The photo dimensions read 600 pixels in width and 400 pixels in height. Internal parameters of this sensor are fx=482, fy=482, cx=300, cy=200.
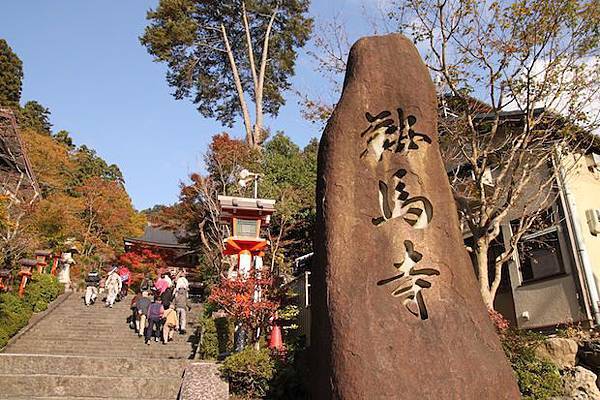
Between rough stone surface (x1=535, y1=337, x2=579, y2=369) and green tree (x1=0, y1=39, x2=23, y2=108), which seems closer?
rough stone surface (x1=535, y1=337, x2=579, y2=369)

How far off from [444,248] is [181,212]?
20799 mm

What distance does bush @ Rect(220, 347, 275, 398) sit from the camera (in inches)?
304

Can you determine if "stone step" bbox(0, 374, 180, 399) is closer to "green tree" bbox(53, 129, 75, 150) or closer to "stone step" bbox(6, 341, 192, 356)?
"stone step" bbox(6, 341, 192, 356)

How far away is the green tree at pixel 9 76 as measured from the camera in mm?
33531

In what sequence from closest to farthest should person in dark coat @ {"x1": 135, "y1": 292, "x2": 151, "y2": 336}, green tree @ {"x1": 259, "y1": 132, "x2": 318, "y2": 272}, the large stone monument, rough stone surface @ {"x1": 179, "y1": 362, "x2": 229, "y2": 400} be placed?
the large stone monument → rough stone surface @ {"x1": 179, "y1": 362, "x2": 229, "y2": 400} → person in dark coat @ {"x1": 135, "y1": 292, "x2": 151, "y2": 336} → green tree @ {"x1": 259, "y1": 132, "x2": 318, "y2": 272}

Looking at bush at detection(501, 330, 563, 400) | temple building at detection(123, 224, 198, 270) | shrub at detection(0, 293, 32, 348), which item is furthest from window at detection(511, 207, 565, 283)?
temple building at detection(123, 224, 198, 270)

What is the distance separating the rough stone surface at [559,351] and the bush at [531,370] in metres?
0.22

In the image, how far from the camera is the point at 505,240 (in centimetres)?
1433

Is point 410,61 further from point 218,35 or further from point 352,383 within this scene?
point 218,35

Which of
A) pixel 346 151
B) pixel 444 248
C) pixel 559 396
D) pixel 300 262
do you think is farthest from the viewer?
pixel 300 262

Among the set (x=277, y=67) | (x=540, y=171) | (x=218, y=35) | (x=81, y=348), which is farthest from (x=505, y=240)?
(x=218, y=35)

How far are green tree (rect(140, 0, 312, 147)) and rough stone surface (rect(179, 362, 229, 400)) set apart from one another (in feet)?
58.8

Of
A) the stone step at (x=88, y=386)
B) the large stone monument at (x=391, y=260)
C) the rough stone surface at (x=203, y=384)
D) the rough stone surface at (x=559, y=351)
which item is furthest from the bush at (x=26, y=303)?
the rough stone surface at (x=559, y=351)

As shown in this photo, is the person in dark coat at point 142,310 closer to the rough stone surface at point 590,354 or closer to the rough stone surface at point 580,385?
the rough stone surface at point 580,385
